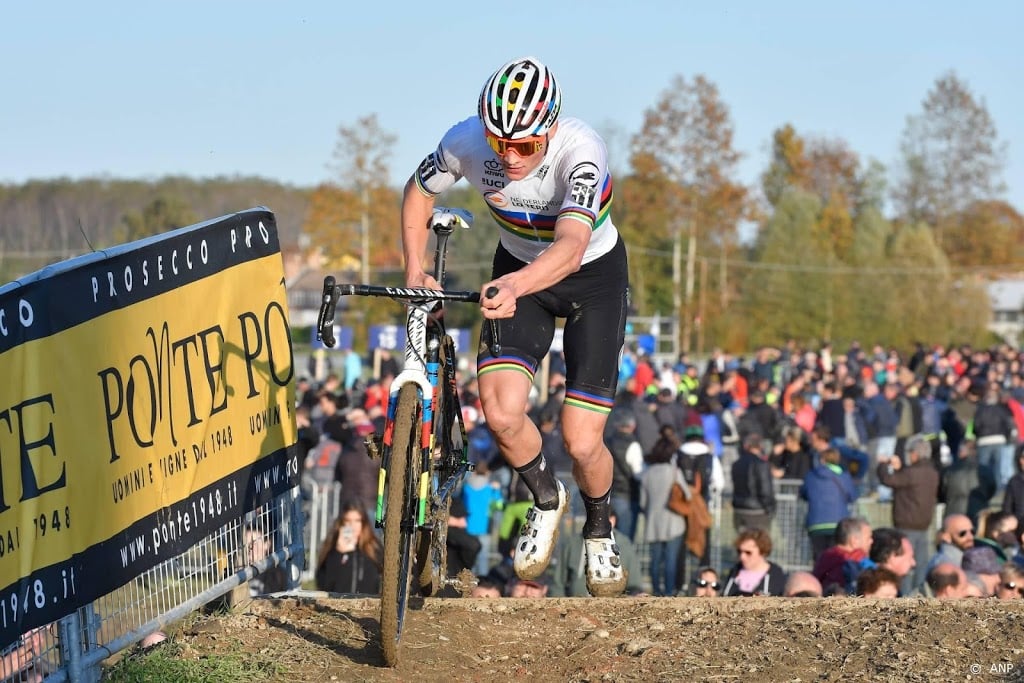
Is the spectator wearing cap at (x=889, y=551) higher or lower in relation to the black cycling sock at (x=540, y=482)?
lower

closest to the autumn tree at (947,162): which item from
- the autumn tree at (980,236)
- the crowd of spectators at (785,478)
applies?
the autumn tree at (980,236)

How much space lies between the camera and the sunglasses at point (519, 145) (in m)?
5.84

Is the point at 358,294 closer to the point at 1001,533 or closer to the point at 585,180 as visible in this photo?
the point at 585,180

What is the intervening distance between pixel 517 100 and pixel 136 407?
2.10 metres

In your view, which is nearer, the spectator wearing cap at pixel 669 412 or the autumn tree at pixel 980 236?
the spectator wearing cap at pixel 669 412

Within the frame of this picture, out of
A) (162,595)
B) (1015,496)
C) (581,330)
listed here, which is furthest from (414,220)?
(1015,496)

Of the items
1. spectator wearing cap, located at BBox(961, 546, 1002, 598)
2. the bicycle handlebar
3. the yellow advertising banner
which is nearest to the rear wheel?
the bicycle handlebar

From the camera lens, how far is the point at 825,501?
41.6 feet

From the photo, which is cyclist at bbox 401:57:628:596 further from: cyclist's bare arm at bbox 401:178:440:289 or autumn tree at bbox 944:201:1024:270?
autumn tree at bbox 944:201:1024:270

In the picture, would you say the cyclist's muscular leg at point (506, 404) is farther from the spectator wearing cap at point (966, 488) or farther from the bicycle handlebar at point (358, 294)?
the spectator wearing cap at point (966, 488)

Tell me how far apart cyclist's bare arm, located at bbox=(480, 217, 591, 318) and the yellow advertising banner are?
5.31 feet

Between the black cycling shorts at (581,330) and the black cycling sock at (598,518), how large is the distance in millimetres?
598

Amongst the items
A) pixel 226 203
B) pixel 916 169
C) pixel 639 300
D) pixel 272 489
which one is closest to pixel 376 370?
pixel 272 489

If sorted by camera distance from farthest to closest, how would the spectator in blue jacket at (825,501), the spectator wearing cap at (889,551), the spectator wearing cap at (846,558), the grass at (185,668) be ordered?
the spectator in blue jacket at (825,501) → the spectator wearing cap at (846,558) → the spectator wearing cap at (889,551) → the grass at (185,668)
